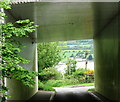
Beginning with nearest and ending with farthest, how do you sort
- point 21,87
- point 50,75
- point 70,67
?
point 21,87
point 50,75
point 70,67

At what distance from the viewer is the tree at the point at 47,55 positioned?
22.6 meters

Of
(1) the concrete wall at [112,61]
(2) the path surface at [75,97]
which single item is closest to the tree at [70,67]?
(2) the path surface at [75,97]

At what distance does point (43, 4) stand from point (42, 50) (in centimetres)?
1571

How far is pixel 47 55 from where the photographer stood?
22.8 metres

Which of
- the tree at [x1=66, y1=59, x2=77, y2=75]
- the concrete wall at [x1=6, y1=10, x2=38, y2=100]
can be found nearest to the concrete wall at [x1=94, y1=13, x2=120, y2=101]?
the concrete wall at [x1=6, y1=10, x2=38, y2=100]

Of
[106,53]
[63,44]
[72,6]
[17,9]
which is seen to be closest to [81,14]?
[72,6]

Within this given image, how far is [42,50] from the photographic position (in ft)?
75.2

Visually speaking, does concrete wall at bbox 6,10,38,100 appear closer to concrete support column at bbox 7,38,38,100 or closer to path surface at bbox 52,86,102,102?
concrete support column at bbox 7,38,38,100

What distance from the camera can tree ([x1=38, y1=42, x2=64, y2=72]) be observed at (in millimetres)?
22641

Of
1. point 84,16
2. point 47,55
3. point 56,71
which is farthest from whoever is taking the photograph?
point 56,71

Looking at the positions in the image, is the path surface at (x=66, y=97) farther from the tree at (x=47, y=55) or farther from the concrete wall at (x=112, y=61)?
the tree at (x=47, y=55)

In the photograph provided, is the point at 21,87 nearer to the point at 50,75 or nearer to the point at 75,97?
the point at 75,97

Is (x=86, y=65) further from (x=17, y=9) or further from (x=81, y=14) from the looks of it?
(x=17, y=9)

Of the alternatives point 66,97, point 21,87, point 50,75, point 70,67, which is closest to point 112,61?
point 21,87
